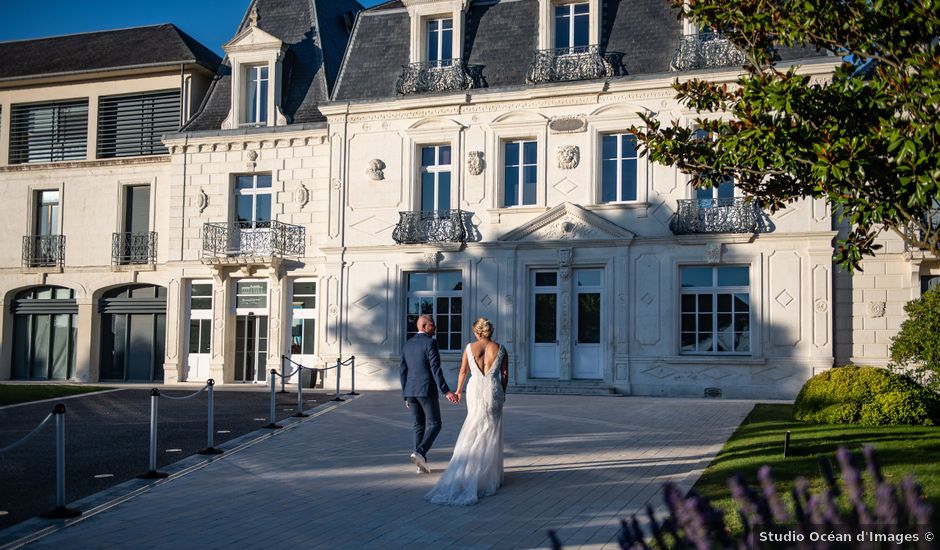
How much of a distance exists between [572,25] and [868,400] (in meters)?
13.5

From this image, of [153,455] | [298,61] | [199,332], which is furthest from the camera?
[298,61]

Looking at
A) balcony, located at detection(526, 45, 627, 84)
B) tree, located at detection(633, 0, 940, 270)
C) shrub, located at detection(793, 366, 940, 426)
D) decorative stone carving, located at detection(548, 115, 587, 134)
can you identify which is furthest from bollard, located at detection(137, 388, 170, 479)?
balcony, located at detection(526, 45, 627, 84)

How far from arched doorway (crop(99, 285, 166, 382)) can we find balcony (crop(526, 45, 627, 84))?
1373 centimetres

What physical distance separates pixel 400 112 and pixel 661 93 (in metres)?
7.10

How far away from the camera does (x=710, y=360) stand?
70.3ft

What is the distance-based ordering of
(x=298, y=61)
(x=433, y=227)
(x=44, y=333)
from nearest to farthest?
(x=433, y=227), (x=298, y=61), (x=44, y=333)

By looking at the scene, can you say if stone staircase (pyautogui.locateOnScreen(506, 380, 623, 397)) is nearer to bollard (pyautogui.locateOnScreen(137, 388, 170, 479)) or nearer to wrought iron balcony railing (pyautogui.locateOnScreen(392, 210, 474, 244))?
wrought iron balcony railing (pyautogui.locateOnScreen(392, 210, 474, 244))

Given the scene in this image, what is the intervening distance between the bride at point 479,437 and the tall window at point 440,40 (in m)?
16.3

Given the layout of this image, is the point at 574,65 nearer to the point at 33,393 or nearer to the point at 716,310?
the point at 716,310

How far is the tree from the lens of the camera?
7.45m

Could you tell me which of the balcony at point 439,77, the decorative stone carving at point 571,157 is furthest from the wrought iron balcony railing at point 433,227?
the balcony at point 439,77

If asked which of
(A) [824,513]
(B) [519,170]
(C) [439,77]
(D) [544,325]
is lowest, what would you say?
(A) [824,513]

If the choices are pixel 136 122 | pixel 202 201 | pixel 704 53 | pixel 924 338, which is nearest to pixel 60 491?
pixel 924 338

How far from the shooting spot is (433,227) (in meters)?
23.9
